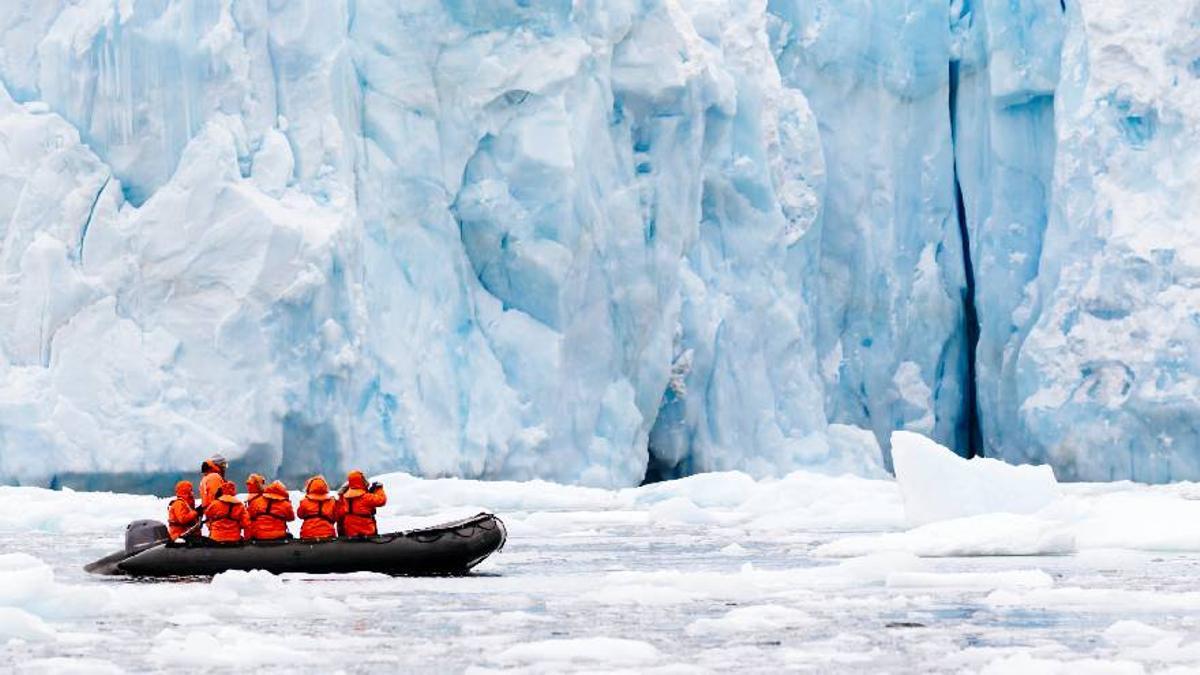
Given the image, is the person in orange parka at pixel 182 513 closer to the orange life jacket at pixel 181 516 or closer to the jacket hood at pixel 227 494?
the orange life jacket at pixel 181 516

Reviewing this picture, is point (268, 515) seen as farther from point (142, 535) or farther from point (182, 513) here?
point (142, 535)

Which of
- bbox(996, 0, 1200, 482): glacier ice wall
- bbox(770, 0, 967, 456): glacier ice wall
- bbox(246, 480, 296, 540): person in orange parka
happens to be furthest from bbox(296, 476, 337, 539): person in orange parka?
bbox(770, 0, 967, 456): glacier ice wall

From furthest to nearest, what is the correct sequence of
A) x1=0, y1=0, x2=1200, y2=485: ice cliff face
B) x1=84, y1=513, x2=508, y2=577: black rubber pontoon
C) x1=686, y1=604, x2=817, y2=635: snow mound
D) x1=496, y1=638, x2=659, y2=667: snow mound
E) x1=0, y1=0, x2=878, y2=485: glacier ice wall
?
1. x1=0, y1=0, x2=1200, y2=485: ice cliff face
2. x1=0, y1=0, x2=878, y2=485: glacier ice wall
3. x1=84, y1=513, x2=508, y2=577: black rubber pontoon
4. x1=686, y1=604, x2=817, y2=635: snow mound
5. x1=496, y1=638, x2=659, y2=667: snow mound

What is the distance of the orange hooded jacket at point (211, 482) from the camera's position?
1312 centimetres

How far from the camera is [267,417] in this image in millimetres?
21391

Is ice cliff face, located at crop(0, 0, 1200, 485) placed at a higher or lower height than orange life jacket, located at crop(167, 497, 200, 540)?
higher

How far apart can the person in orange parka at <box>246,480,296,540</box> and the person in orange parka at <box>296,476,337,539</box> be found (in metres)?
0.11

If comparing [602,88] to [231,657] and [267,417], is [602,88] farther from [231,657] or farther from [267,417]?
[231,657]

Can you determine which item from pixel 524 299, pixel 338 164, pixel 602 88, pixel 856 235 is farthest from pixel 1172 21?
pixel 338 164

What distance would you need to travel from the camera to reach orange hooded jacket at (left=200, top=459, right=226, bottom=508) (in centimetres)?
1312

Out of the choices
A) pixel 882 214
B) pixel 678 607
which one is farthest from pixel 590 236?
pixel 678 607

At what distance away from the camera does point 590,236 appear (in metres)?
25.9

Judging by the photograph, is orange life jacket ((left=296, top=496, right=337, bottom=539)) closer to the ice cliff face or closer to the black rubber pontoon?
the black rubber pontoon

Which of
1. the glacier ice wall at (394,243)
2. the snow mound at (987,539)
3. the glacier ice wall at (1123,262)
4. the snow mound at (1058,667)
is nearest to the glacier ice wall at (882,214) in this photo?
the glacier ice wall at (394,243)
